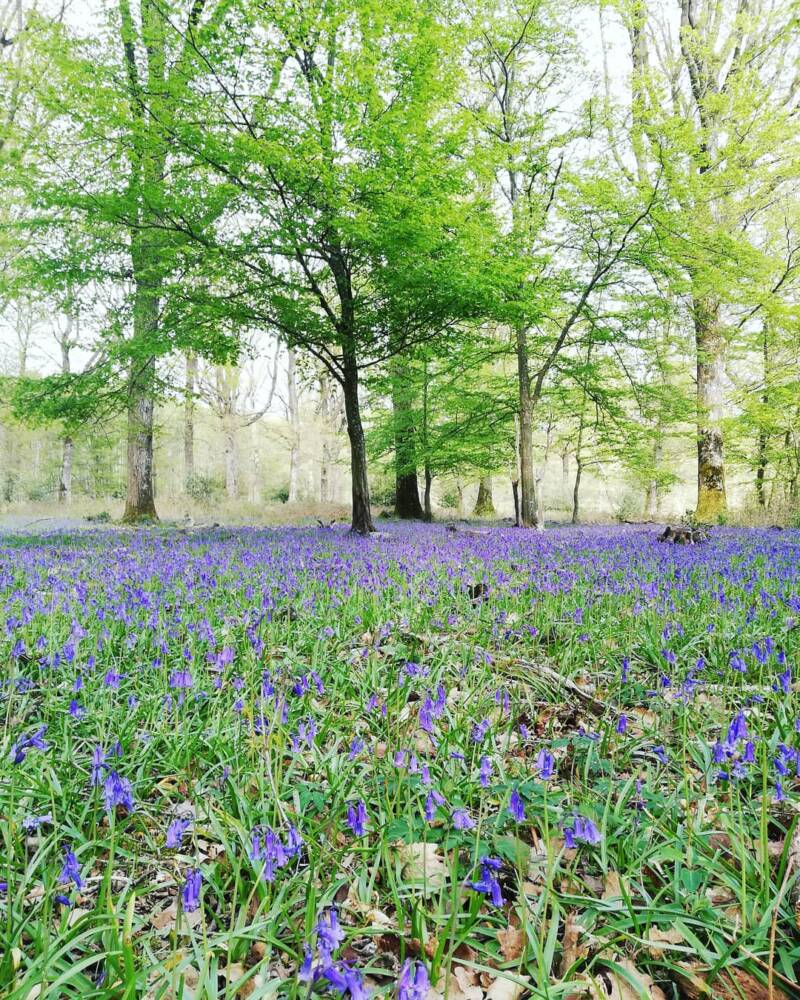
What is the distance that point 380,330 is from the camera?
33.1 ft

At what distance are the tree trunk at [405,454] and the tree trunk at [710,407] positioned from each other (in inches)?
331

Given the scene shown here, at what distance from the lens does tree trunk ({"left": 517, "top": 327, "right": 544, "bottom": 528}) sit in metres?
14.0

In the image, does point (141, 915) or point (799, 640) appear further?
point (799, 640)

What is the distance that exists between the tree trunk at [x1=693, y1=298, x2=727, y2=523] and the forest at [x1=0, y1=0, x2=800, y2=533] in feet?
0.21

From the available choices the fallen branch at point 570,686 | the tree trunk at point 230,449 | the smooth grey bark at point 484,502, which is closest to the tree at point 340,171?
the fallen branch at point 570,686

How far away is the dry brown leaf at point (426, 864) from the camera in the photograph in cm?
139

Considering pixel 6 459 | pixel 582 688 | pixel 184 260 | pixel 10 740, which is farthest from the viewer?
pixel 6 459

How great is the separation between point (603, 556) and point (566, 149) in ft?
39.6

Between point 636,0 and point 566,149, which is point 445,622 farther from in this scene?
point 636,0

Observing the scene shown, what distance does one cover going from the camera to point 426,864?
1.53 m

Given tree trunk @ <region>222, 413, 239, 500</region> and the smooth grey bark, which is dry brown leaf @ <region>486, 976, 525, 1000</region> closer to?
the smooth grey bark

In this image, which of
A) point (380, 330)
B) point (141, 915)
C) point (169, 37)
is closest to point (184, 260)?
point (169, 37)

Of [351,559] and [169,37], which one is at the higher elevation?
[169,37]

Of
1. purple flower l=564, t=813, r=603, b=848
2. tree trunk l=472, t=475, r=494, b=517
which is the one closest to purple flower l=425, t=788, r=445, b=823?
purple flower l=564, t=813, r=603, b=848
